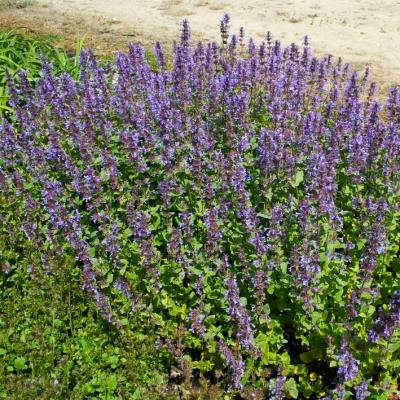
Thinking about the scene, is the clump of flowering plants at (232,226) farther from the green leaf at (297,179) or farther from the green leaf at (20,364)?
the green leaf at (20,364)

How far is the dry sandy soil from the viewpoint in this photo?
1017cm

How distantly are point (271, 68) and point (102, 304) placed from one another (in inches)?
119

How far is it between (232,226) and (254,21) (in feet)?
29.9

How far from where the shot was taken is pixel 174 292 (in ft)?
13.5

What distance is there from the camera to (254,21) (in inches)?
474

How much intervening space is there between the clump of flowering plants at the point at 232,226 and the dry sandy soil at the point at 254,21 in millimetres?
5111

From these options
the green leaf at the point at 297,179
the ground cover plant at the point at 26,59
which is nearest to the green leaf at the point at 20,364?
the green leaf at the point at 297,179

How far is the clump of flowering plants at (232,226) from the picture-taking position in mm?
3570

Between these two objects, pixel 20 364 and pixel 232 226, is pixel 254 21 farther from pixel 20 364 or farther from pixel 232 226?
pixel 20 364

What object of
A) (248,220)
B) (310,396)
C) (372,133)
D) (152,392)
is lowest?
(310,396)

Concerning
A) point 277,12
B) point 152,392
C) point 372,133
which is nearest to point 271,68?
point 372,133

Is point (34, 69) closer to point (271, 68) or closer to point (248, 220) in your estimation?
point (271, 68)

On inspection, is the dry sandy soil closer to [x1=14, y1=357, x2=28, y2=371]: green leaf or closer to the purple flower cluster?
the purple flower cluster

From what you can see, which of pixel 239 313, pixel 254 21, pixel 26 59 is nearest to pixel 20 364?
pixel 239 313
